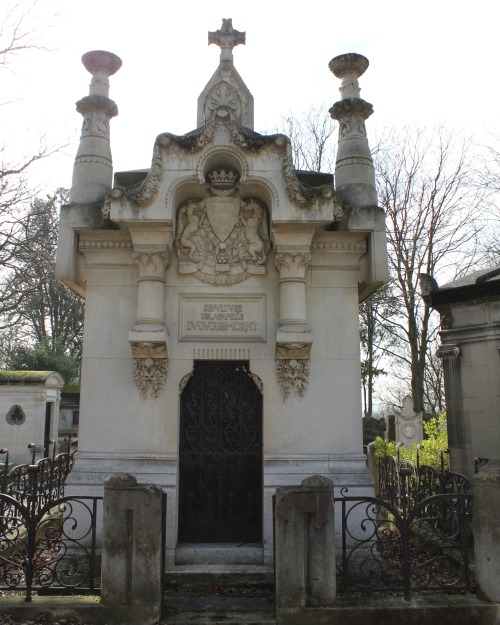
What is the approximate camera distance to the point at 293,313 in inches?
269

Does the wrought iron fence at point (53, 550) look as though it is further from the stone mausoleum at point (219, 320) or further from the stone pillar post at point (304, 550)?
the stone pillar post at point (304, 550)

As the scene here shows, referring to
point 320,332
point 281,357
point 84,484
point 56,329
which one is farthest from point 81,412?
point 56,329

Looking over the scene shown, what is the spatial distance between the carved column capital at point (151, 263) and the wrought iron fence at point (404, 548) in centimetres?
345

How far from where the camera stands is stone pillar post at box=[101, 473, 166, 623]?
4738 millimetres

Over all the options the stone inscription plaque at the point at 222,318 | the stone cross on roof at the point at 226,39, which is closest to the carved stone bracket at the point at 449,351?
the stone inscription plaque at the point at 222,318

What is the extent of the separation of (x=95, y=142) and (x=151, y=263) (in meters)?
1.95

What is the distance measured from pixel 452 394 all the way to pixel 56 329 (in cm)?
3118

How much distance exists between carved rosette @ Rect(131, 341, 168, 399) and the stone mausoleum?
0.02m

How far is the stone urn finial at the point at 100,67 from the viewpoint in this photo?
24.9 feet

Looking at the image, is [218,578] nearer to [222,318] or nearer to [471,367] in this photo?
[222,318]

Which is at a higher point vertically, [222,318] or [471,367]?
[222,318]

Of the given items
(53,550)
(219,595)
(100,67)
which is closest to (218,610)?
(219,595)

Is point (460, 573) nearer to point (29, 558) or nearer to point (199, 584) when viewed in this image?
point (199, 584)

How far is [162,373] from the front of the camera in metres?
6.85
